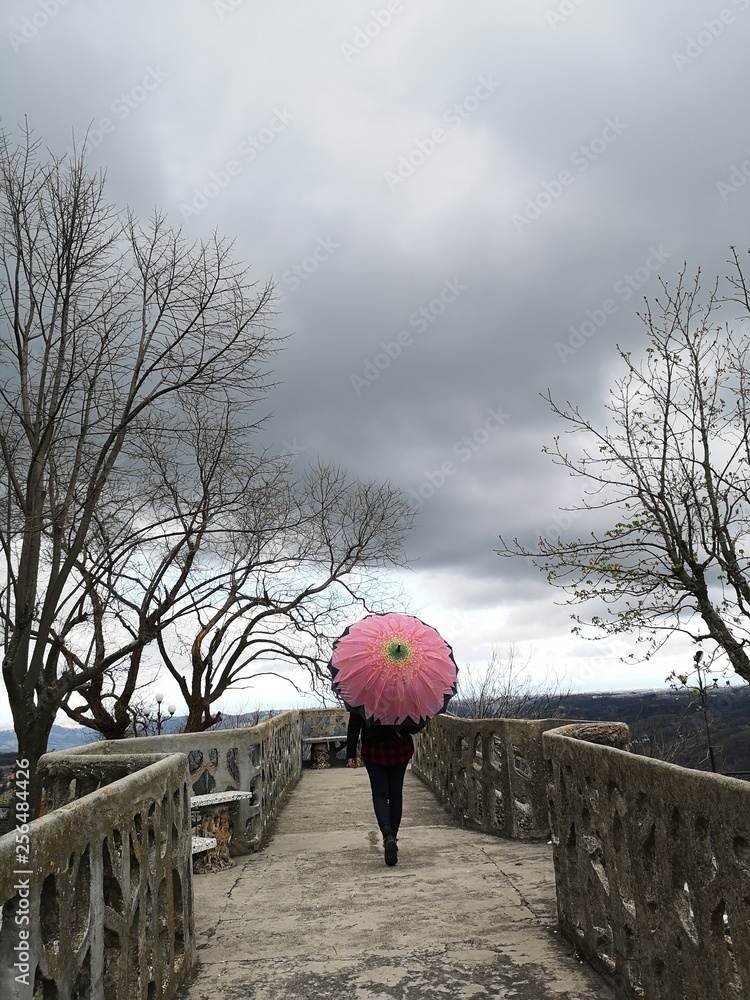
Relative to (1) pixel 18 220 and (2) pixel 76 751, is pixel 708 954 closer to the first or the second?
(2) pixel 76 751

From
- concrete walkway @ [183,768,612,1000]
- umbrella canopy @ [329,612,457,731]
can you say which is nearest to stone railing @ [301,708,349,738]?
concrete walkway @ [183,768,612,1000]

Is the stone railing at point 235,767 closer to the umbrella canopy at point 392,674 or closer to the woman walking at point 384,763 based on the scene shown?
the woman walking at point 384,763

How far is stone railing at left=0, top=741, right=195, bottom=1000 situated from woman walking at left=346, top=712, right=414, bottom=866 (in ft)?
7.64

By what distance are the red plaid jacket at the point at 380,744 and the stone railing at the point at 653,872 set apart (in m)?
2.20

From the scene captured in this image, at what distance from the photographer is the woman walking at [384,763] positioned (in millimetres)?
6383

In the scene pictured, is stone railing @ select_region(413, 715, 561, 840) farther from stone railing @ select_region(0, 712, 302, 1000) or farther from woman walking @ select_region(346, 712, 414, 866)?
stone railing @ select_region(0, 712, 302, 1000)

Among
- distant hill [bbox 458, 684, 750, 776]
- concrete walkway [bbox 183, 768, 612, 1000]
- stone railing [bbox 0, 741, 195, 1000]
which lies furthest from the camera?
distant hill [bbox 458, 684, 750, 776]

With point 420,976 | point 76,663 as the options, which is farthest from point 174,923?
point 76,663

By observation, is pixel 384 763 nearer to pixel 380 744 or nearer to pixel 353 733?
pixel 380 744

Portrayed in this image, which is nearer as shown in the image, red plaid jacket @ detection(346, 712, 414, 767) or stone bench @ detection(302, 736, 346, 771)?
red plaid jacket @ detection(346, 712, 414, 767)

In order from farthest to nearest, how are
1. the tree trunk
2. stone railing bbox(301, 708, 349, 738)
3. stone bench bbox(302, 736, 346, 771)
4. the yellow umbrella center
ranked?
stone railing bbox(301, 708, 349, 738), stone bench bbox(302, 736, 346, 771), the tree trunk, the yellow umbrella center

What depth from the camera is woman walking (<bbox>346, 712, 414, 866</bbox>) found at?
20.9ft

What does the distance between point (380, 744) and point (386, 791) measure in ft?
1.33

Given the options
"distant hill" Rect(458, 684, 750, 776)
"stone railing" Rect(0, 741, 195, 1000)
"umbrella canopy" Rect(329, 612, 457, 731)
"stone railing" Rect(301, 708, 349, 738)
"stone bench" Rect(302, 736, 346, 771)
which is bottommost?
"distant hill" Rect(458, 684, 750, 776)
